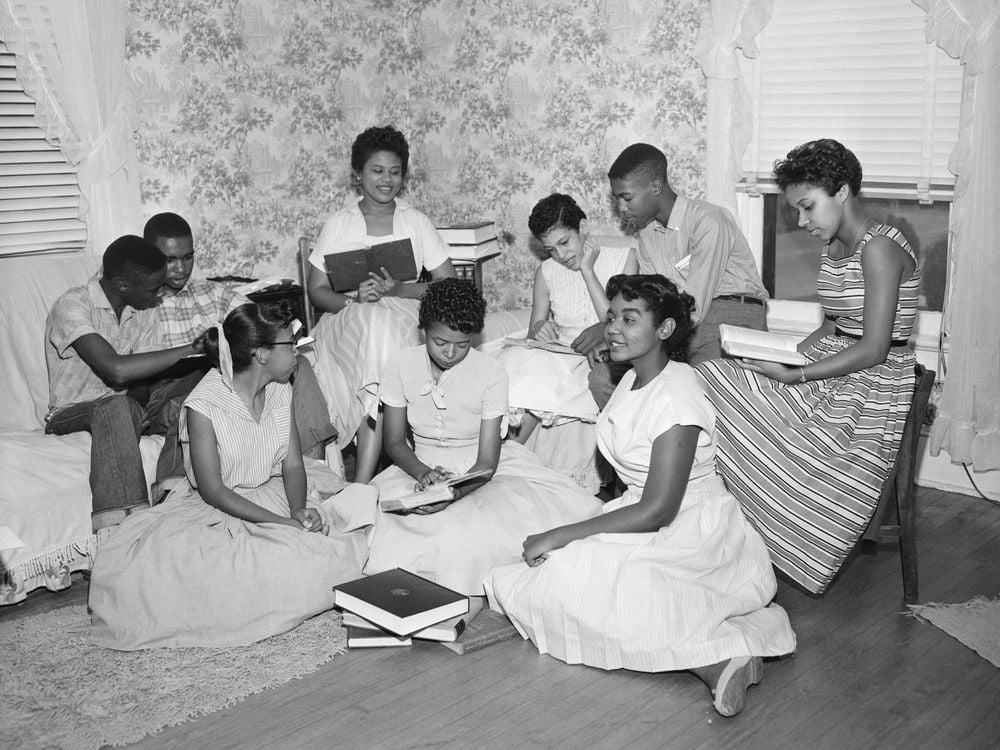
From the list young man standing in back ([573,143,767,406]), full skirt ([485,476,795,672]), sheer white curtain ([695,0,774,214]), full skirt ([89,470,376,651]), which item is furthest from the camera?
sheer white curtain ([695,0,774,214])

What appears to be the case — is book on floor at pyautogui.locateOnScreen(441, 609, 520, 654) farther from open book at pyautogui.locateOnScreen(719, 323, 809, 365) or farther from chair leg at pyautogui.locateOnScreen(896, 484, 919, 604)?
chair leg at pyautogui.locateOnScreen(896, 484, 919, 604)

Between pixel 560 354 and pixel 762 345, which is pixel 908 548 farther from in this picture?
pixel 560 354

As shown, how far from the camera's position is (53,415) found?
11.1 feet

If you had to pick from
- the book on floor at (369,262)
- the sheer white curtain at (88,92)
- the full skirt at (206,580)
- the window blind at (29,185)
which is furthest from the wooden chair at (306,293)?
the full skirt at (206,580)

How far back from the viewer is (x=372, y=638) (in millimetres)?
2676

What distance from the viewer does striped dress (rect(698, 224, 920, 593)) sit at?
2.77 metres

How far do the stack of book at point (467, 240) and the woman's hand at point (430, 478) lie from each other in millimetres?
1644

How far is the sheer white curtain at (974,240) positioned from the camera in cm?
332

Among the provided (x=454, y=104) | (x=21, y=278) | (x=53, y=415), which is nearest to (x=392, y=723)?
(x=53, y=415)

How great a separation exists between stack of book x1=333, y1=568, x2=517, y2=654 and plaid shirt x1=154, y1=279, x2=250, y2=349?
1.26m

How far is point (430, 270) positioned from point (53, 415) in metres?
1.57

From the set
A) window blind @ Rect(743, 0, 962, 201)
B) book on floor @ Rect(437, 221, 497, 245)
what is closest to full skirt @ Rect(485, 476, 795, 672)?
window blind @ Rect(743, 0, 962, 201)

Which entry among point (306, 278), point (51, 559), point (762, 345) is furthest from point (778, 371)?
point (306, 278)

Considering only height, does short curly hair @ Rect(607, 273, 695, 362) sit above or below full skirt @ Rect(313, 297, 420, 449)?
above
